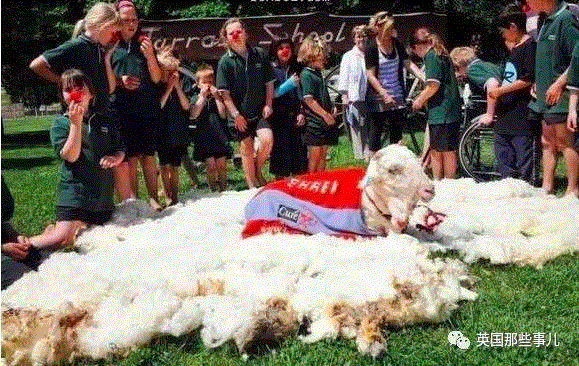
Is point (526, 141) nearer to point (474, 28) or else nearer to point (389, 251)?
point (389, 251)

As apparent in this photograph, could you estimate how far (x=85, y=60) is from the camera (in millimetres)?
3891

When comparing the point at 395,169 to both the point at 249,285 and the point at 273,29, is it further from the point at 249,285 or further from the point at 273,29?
the point at 273,29

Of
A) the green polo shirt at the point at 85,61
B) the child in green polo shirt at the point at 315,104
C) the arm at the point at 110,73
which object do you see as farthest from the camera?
the child in green polo shirt at the point at 315,104

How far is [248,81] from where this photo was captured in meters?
4.90

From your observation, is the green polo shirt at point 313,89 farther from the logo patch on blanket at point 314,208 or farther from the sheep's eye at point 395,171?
the sheep's eye at point 395,171

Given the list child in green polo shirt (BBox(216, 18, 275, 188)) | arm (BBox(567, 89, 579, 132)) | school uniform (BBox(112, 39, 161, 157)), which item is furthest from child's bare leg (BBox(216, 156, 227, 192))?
arm (BBox(567, 89, 579, 132))

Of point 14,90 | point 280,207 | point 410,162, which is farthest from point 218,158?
point 14,90

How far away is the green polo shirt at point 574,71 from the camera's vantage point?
395cm

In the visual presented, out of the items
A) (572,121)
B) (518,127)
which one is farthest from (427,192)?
(518,127)

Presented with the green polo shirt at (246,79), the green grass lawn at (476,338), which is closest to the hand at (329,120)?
the green polo shirt at (246,79)

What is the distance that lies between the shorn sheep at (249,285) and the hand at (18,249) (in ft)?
0.36

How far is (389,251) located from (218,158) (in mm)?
2526

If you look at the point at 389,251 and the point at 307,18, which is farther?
the point at 307,18

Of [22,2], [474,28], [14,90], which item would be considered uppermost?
[22,2]
